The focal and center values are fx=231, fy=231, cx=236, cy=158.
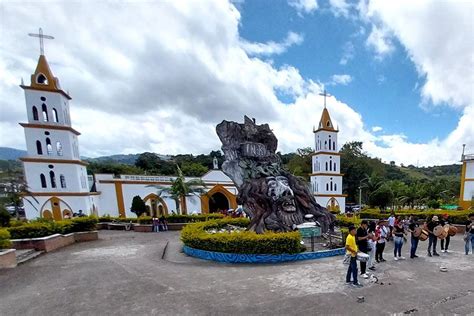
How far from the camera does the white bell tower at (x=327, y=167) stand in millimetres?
31484

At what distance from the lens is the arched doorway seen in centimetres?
3152

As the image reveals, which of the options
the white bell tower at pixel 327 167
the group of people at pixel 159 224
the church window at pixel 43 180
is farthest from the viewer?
the white bell tower at pixel 327 167

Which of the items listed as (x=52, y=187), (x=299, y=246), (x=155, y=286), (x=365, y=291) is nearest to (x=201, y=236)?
(x=155, y=286)

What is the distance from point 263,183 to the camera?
12.9 meters

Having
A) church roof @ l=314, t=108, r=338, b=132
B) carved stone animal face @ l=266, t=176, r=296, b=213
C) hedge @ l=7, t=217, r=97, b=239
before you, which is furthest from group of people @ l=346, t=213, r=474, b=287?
church roof @ l=314, t=108, r=338, b=132

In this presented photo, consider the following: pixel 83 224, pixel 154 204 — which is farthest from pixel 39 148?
pixel 154 204

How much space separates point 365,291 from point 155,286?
578cm

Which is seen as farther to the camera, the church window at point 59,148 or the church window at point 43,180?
the church window at point 59,148

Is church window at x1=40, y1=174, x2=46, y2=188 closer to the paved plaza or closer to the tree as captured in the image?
the tree

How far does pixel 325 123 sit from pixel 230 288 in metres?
29.8

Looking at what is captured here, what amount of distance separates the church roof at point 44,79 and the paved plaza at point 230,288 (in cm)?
1868

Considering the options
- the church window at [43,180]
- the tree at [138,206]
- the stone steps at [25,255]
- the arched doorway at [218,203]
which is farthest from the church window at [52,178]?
the arched doorway at [218,203]

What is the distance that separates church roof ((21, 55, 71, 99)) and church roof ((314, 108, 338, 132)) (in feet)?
98.9

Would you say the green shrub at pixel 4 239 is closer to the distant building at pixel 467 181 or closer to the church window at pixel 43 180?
the church window at pixel 43 180
